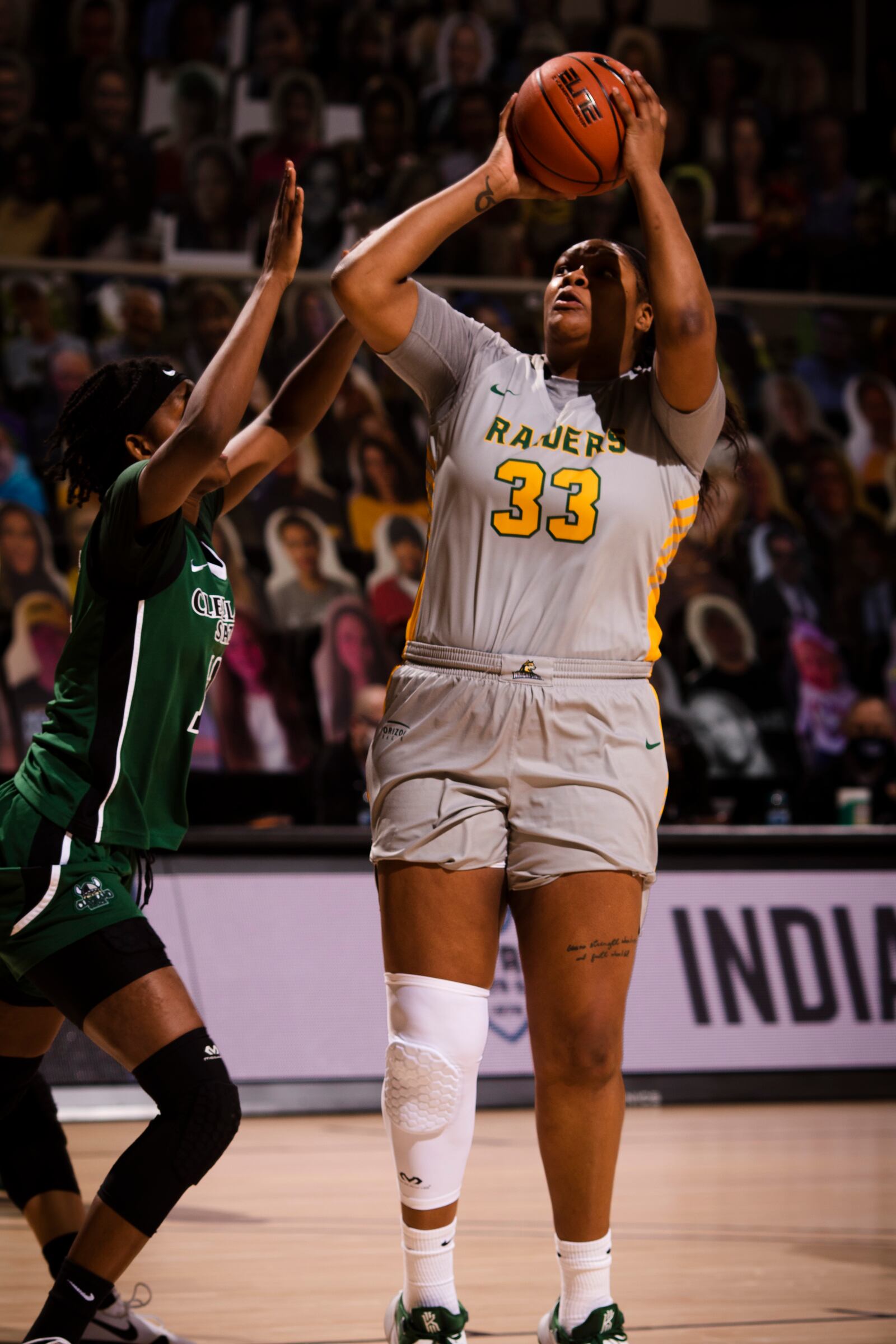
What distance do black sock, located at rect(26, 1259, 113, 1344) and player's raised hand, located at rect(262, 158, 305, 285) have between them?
5.93 feet

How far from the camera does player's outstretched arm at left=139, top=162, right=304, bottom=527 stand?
288 centimetres

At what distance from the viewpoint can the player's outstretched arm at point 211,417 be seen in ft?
9.46

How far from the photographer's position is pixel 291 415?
3.54 metres

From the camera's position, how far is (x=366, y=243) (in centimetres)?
288

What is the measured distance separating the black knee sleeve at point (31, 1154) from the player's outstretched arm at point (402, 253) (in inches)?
63.1

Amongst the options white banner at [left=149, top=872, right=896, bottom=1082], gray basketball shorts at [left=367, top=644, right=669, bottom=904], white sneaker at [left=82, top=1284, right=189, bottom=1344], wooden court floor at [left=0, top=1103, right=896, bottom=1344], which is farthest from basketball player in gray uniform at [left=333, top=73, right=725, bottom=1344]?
white banner at [left=149, top=872, right=896, bottom=1082]

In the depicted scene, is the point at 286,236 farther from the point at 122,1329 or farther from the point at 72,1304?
the point at 122,1329

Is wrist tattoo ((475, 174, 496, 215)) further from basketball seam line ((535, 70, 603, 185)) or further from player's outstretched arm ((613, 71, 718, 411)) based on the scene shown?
player's outstretched arm ((613, 71, 718, 411))

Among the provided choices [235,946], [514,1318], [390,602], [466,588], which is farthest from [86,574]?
[390,602]

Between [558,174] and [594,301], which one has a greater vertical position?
[558,174]

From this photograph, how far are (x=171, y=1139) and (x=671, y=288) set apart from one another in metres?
1.68

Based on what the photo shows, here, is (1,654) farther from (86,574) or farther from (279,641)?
(86,574)

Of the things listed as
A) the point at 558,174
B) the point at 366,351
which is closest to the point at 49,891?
the point at 558,174

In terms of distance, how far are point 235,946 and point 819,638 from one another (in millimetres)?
5518
